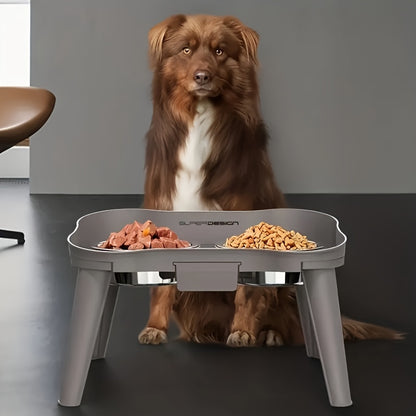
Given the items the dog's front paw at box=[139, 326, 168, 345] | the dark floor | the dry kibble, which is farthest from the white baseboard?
the dry kibble

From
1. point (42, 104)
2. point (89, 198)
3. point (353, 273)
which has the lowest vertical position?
point (89, 198)

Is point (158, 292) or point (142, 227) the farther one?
point (158, 292)

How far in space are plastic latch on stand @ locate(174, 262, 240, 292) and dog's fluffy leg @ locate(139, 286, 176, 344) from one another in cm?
68

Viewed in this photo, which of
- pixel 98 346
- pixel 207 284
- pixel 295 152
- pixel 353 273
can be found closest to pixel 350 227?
pixel 353 273

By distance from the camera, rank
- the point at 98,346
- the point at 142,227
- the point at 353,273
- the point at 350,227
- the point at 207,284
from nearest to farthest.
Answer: the point at 207,284 → the point at 142,227 → the point at 98,346 → the point at 353,273 → the point at 350,227

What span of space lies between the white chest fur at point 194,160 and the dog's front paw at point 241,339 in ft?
2.41

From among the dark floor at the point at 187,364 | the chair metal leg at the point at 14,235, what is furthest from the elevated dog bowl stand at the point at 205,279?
the chair metal leg at the point at 14,235

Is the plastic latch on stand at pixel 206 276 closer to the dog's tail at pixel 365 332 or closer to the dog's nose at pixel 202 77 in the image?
the dog's tail at pixel 365 332

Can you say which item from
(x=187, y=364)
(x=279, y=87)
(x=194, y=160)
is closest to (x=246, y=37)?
(x=194, y=160)

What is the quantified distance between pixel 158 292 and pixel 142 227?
0.64 meters

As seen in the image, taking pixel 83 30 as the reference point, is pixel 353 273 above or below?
below

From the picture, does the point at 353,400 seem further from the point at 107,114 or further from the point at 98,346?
the point at 107,114

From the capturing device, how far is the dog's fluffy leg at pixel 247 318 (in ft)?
7.99

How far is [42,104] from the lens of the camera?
3658mm
